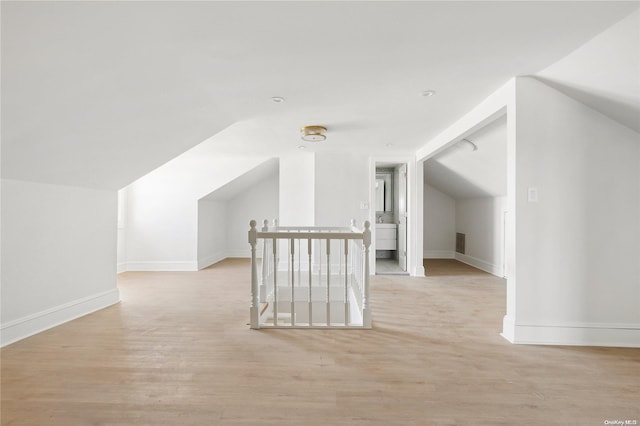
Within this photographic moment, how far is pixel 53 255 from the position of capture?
9.64 ft

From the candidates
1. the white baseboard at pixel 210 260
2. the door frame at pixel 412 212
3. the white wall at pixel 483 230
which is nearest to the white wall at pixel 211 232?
the white baseboard at pixel 210 260

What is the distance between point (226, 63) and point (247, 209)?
5400mm

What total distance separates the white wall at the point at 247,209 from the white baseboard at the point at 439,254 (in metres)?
3.67

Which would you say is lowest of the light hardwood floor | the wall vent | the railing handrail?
the light hardwood floor

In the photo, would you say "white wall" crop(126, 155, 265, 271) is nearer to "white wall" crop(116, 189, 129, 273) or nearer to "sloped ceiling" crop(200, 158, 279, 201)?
"white wall" crop(116, 189, 129, 273)

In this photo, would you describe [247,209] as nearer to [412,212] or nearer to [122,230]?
[122,230]

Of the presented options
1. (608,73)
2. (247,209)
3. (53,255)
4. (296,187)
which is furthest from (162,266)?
(608,73)

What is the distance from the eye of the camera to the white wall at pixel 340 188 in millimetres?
5582

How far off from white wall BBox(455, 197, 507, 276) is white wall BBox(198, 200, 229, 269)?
211 inches

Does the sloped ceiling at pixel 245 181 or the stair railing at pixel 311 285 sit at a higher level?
the sloped ceiling at pixel 245 181

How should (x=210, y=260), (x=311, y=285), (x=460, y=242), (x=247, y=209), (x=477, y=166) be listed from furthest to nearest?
1. (x=247, y=209)
2. (x=460, y=242)
3. (x=210, y=260)
4. (x=477, y=166)
5. (x=311, y=285)

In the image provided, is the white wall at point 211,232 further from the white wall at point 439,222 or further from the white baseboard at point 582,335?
the white baseboard at point 582,335

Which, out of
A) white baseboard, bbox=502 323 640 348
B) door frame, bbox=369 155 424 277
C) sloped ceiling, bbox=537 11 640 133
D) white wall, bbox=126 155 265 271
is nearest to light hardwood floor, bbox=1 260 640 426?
white baseboard, bbox=502 323 640 348

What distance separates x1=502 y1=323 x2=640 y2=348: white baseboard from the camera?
8.11 ft
